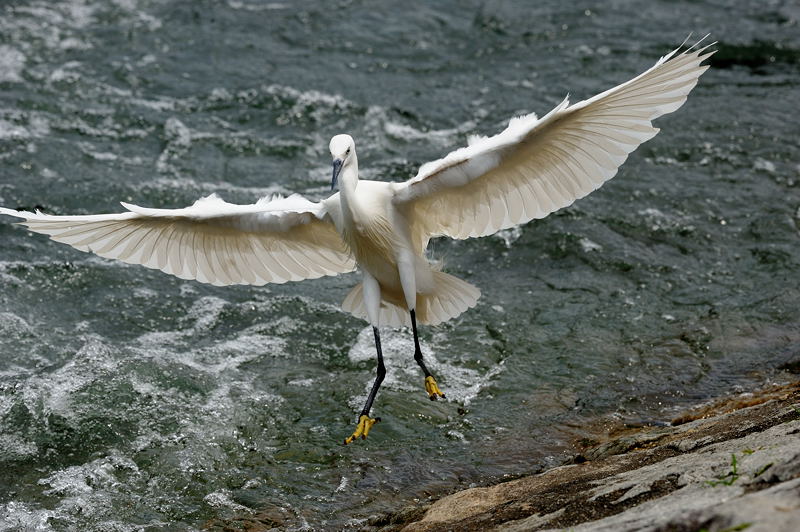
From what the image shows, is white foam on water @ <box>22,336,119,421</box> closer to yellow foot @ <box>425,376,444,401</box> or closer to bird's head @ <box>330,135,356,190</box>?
yellow foot @ <box>425,376,444,401</box>

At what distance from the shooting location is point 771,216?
27.2 ft

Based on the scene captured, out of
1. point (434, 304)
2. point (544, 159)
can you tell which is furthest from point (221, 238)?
point (544, 159)

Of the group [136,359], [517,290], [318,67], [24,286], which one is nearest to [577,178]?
[517,290]

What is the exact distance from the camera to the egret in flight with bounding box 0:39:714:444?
16.1ft

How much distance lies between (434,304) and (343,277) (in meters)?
2.29

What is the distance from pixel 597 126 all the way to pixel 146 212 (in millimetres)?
2392

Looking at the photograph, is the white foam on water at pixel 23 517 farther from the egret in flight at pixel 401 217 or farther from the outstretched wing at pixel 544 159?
the outstretched wing at pixel 544 159

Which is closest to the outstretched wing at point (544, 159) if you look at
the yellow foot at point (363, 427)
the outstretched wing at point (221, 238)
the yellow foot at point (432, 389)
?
the outstretched wing at point (221, 238)

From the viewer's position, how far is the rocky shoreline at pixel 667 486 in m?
2.96

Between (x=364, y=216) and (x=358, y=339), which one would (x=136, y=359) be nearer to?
(x=358, y=339)

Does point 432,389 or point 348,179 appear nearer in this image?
point 348,179

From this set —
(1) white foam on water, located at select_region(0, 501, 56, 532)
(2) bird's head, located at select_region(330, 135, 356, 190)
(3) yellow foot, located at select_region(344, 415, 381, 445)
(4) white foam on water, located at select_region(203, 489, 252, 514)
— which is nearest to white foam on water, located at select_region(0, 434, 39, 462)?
(1) white foam on water, located at select_region(0, 501, 56, 532)

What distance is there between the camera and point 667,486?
364 cm

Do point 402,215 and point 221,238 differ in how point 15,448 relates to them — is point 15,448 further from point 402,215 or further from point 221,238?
point 402,215
